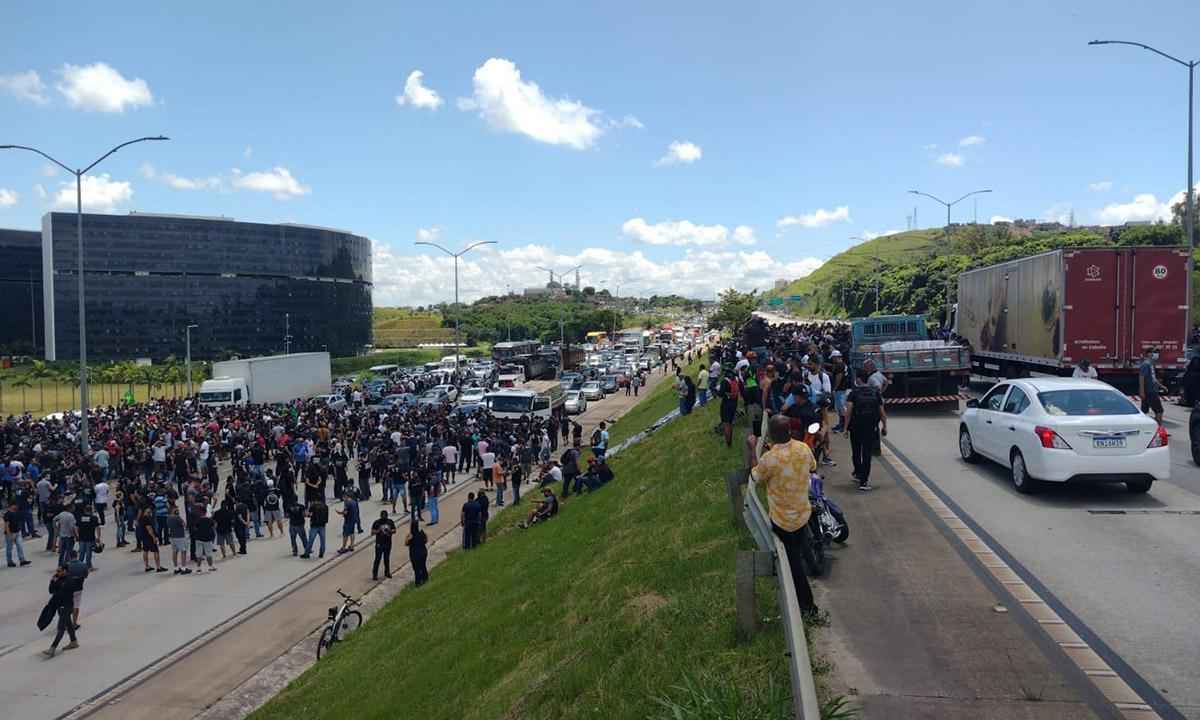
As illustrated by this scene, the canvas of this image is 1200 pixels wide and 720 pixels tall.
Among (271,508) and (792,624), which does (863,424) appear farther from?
(271,508)

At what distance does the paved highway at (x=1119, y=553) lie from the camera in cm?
601

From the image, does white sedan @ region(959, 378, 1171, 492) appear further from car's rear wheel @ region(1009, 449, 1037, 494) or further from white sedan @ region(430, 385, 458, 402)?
white sedan @ region(430, 385, 458, 402)

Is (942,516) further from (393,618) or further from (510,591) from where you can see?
(393,618)

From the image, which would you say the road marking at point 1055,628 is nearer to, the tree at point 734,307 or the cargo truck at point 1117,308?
the cargo truck at point 1117,308

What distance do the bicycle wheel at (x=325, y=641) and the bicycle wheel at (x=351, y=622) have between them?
16.4 inches

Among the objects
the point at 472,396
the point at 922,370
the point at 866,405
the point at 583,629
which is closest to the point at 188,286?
the point at 472,396

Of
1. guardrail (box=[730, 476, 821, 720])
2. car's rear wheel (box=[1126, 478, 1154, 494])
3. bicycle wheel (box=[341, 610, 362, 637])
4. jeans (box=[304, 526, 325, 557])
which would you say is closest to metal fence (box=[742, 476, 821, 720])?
guardrail (box=[730, 476, 821, 720])

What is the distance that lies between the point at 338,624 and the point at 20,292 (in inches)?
Answer: 5438

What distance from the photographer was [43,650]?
13391 millimetres

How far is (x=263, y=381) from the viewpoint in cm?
4538

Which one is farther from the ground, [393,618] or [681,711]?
[681,711]

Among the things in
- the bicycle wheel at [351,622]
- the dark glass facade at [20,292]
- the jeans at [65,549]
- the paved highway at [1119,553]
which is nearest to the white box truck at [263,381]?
the jeans at [65,549]

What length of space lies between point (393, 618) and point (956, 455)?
10.1 metres

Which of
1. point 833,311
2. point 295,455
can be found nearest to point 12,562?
point 295,455
